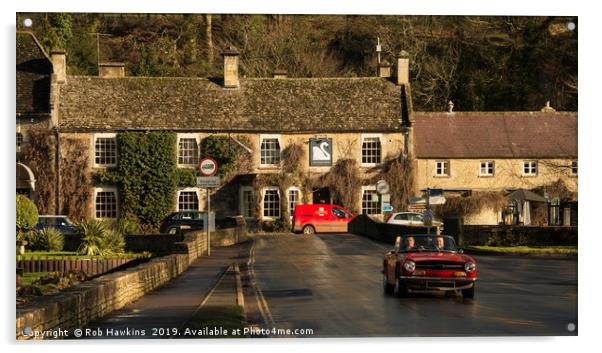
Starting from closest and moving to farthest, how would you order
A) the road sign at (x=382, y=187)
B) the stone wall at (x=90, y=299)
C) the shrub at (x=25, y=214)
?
the stone wall at (x=90, y=299) → the shrub at (x=25, y=214) → the road sign at (x=382, y=187)

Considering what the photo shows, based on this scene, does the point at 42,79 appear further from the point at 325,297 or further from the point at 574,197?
the point at 325,297

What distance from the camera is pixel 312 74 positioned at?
51.4 m

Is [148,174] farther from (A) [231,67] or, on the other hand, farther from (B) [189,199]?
(A) [231,67]

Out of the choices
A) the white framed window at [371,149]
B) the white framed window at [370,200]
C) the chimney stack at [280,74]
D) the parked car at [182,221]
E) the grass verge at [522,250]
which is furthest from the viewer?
the white framed window at [371,149]

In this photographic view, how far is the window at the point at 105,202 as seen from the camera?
2199 inches

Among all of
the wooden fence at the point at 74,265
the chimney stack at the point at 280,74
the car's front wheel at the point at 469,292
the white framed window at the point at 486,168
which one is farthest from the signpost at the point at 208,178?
the white framed window at the point at 486,168

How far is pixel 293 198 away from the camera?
61125 mm

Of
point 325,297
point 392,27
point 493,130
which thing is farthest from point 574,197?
point 493,130

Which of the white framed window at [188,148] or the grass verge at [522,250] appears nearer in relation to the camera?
the grass verge at [522,250]

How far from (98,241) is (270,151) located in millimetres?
23572

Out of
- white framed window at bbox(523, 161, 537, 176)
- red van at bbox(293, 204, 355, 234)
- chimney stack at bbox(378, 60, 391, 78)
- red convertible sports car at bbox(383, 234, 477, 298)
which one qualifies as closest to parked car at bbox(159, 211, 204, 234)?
red van at bbox(293, 204, 355, 234)

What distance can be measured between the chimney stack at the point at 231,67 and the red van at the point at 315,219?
752 cm

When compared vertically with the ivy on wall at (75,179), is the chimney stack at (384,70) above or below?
above

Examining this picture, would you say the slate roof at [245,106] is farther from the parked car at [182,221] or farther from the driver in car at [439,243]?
the driver in car at [439,243]
